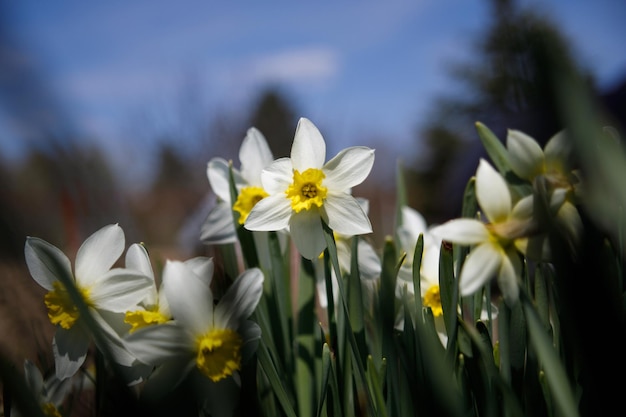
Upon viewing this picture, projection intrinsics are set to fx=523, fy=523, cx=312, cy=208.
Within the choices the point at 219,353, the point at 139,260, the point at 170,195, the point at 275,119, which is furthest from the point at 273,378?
the point at 275,119

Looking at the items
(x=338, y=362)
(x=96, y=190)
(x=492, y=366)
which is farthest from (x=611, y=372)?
(x=96, y=190)

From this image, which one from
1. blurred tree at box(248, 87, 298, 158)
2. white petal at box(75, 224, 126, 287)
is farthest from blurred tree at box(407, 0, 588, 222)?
blurred tree at box(248, 87, 298, 158)

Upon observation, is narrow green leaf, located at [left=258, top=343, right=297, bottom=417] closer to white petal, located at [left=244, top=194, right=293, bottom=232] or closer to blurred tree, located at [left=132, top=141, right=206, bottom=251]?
white petal, located at [left=244, top=194, right=293, bottom=232]

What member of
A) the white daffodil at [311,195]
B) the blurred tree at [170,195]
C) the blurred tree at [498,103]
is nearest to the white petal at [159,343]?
the white daffodil at [311,195]

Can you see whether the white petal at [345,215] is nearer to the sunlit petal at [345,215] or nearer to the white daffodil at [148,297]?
the sunlit petal at [345,215]

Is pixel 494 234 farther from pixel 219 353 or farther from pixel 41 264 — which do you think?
pixel 41 264
